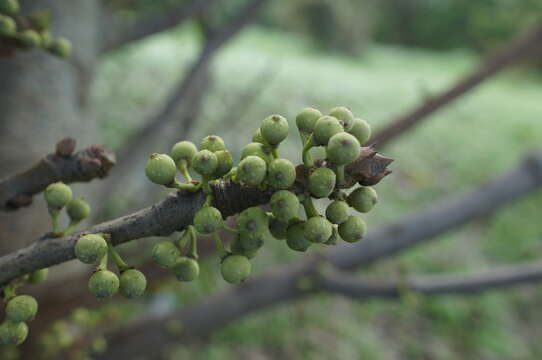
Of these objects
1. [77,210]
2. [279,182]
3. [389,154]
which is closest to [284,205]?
[279,182]

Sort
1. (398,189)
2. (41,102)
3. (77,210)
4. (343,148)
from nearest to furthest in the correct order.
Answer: (343,148), (77,210), (41,102), (398,189)

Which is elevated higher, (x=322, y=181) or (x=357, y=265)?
(x=357, y=265)

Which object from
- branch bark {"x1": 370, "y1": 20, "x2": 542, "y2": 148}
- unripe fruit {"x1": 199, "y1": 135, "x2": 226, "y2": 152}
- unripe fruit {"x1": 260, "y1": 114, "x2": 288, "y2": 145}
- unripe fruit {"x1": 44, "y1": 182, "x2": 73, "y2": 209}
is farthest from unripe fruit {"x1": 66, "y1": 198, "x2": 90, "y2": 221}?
branch bark {"x1": 370, "y1": 20, "x2": 542, "y2": 148}

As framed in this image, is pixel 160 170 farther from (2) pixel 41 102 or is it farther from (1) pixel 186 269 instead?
(2) pixel 41 102

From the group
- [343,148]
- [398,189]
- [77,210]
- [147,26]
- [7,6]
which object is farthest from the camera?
[398,189]

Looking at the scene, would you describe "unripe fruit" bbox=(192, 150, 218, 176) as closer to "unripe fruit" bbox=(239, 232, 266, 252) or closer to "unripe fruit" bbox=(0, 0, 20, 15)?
"unripe fruit" bbox=(239, 232, 266, 252)

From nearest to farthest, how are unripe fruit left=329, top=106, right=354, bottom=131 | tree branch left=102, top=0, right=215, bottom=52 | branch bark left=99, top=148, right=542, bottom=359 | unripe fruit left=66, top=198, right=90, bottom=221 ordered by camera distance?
unripe fruit left=329, top=106, right=354, bottom=131
unripe fruit left=66, top=198, right=90, bottom=221
branch bark left=99, top=148, right=542, bottom=359
tree branch left=102, top=0, right=215, bottom=52

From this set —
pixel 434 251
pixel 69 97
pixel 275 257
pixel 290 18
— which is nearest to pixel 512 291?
pixel 434 251
